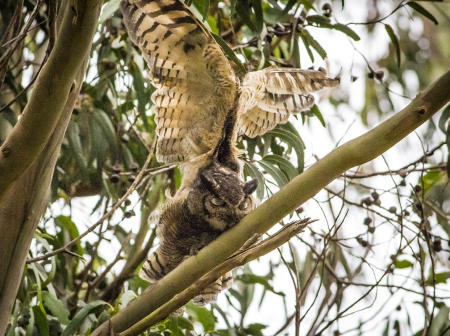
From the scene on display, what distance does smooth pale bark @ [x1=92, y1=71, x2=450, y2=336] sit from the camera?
44.3 inches

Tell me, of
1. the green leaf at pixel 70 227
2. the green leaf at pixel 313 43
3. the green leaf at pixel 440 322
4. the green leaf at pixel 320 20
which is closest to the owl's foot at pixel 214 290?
the green leaf at pixel 70 227

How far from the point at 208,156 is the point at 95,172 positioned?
3.22ft

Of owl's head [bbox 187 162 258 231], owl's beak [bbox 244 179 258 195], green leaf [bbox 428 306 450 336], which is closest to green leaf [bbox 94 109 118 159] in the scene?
owl's head [bbox 187 162 258 231]

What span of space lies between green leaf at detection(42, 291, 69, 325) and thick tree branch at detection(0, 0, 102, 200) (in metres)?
0.88

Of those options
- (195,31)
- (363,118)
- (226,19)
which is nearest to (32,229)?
(195,31)

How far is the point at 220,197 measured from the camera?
5.52 feet

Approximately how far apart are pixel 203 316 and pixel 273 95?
0.81m

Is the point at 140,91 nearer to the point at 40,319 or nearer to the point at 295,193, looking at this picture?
the point at 40,319

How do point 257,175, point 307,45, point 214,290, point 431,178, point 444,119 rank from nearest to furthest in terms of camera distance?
point 444,119
point 257,175
point 214,290
point 307,45
point 431,178

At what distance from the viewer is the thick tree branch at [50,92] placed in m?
1.11

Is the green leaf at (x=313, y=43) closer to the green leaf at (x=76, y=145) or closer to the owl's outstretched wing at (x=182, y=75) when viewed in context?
the owl's outstretched wing at (x=182, y=75)

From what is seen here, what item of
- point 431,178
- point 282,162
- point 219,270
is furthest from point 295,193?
point 431,178

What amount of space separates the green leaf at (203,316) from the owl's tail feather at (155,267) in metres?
0.22

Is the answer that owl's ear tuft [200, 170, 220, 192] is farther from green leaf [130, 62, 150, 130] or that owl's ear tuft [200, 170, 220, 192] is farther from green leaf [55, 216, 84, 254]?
green leaf [55, 216, 84, 254]
